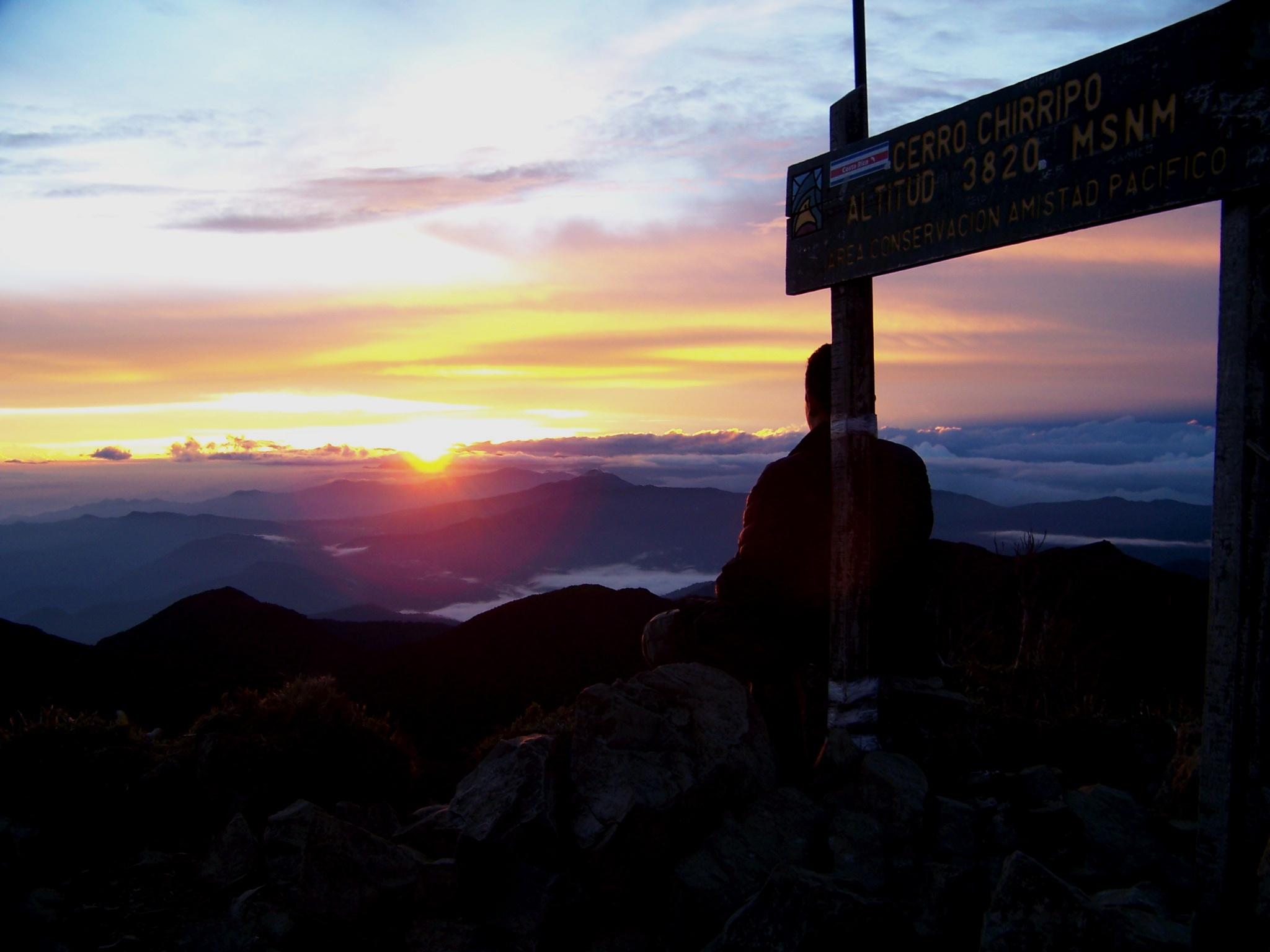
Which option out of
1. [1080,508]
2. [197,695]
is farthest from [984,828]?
[1080,508]

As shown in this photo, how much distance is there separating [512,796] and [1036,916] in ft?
8.52

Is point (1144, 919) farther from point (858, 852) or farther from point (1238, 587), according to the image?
point (1238, 587)

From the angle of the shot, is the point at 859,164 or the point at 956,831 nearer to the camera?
the point at 956,831

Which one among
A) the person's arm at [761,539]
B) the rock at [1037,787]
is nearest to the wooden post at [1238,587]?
the rock at [1037,787]

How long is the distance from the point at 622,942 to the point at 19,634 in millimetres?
26199

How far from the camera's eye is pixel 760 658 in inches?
240

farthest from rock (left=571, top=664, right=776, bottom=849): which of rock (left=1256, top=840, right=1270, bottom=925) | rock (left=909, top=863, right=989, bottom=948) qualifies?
rock (left=1256, top=840, right=1270, bottom=925)

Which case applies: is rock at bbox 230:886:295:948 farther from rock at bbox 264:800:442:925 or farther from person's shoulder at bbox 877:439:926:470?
person's shoulder at bbox 877:439:926:470

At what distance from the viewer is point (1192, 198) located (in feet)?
13.1

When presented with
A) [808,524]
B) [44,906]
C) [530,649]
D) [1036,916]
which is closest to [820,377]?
[808,524]

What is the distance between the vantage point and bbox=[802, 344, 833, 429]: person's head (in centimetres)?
602

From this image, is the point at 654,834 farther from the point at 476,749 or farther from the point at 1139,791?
the point at 476,749

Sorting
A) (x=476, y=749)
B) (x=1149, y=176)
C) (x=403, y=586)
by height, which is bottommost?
(x=403, y=586)

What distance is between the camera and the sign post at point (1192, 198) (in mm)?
3852
